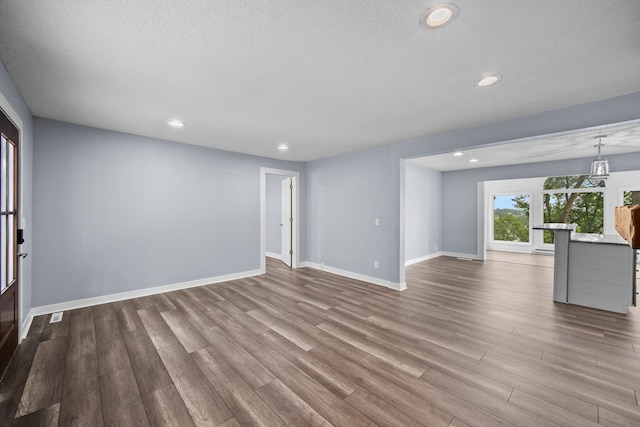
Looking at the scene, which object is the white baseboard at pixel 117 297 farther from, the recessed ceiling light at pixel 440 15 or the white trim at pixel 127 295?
the recessed ceiling light at pixel 440 15

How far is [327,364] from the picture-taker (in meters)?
2.25

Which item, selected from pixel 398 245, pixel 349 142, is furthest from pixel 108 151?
pixel 398 245

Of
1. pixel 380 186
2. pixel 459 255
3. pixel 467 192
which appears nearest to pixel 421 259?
pixel 459 255

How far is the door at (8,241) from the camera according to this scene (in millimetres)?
2150

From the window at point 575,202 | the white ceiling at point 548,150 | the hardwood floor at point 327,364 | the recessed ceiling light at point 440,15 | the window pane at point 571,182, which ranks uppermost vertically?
the white ceiling at point 548,150

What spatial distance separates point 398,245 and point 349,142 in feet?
6.35

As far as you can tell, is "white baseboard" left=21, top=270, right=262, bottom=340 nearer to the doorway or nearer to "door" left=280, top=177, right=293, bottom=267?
the doorway

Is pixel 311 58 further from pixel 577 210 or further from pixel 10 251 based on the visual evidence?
pixel 577 210

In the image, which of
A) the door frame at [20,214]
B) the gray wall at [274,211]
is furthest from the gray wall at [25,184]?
the gray wall at [274,211]

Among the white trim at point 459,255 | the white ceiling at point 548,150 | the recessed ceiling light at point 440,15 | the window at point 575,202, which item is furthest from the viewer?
the white trim at point 459,255

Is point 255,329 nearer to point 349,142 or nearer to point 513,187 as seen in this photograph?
point 349,142

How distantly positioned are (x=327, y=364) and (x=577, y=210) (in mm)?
9180

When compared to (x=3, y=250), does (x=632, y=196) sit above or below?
above

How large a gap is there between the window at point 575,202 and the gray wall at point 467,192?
171 centimetres
